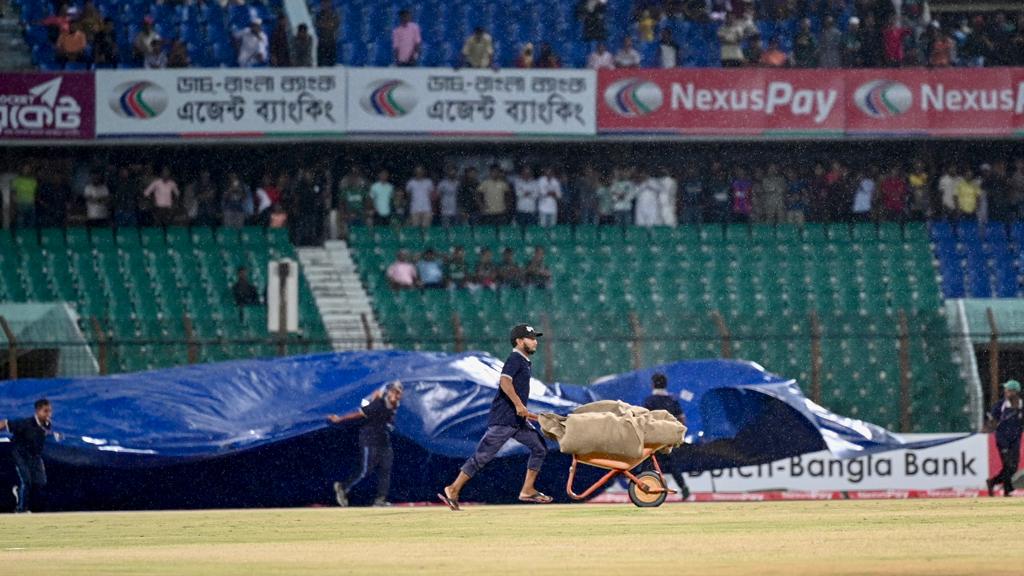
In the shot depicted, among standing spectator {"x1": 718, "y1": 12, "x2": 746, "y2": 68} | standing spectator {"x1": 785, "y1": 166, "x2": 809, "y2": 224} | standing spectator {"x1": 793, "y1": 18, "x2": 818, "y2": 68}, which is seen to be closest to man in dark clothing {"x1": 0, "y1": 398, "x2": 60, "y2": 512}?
standing spectator {"x1": 718, "y1": 12, "x2": 746, "y2": 68}

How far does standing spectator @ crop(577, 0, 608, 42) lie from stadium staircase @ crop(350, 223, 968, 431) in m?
4.10

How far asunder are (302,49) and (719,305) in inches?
363

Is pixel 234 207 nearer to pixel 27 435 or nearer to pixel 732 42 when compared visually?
pixel 732 42

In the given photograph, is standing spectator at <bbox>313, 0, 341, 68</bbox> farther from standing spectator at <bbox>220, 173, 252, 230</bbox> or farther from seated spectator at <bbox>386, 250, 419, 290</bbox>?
seated spectator at <bbox>386, 250, 419, 290</bbox>

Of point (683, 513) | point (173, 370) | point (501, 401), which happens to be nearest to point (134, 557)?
point (501, 401)

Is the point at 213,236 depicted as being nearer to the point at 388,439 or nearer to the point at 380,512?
the point at 388,439

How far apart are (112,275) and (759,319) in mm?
11949

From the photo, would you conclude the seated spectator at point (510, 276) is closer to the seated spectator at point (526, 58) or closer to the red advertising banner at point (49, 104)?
the seated spectator at point (526, 58)

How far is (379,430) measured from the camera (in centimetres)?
2281

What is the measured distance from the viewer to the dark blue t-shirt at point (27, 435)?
880 inches

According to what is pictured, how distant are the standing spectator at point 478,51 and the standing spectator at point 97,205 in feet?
24.1

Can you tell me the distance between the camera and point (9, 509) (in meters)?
23.5

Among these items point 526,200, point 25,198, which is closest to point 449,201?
point 526,200

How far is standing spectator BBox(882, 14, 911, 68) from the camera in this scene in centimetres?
3678
